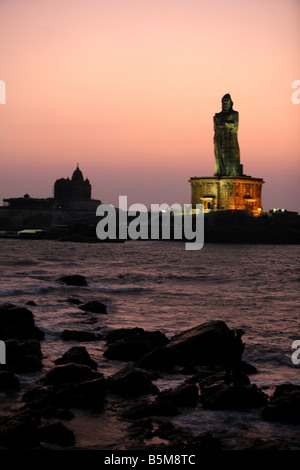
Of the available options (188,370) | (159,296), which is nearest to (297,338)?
(188,370)

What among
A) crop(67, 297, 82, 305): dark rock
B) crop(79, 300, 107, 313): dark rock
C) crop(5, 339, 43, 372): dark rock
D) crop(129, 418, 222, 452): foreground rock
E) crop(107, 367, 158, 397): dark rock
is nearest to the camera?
crop(129, 418, 222, 452): foreground rock

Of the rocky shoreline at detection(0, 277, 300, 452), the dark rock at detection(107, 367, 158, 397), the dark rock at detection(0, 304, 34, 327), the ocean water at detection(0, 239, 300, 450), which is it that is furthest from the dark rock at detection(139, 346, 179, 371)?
the dark rock at detection(0, 304, 34, 327)

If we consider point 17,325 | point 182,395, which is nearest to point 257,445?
point 182,395

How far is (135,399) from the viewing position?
1055 centimetres

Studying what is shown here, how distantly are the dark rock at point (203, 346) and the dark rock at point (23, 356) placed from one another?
3024mm

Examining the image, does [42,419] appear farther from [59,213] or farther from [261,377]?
[59,213]

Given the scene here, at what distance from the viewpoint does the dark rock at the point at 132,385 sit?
428 inches

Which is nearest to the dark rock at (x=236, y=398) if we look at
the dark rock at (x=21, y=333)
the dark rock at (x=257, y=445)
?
the dark rock at (x=257, y=445)

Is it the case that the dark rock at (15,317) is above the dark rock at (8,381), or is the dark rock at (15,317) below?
above

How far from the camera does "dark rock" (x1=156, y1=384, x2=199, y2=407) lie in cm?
1027

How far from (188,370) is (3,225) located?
141 metres

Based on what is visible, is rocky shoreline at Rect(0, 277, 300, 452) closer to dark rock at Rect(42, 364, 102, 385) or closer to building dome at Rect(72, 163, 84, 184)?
dark rock at Rect(42, 364, 102, 385)

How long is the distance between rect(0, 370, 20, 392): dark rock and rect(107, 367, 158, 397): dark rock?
5.70 feet

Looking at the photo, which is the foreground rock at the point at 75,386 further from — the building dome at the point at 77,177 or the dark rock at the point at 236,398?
the building dome at the point at 77,177
